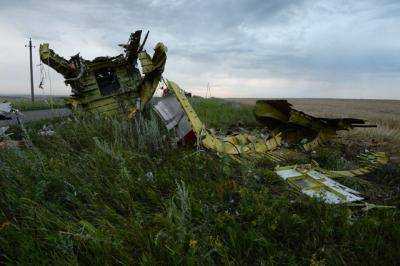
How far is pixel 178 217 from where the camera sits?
339 cm

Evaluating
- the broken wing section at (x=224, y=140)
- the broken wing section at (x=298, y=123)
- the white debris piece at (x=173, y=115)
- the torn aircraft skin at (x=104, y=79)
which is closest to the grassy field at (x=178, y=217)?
the broken wing section at (x=224, y=140)

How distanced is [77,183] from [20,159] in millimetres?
1140

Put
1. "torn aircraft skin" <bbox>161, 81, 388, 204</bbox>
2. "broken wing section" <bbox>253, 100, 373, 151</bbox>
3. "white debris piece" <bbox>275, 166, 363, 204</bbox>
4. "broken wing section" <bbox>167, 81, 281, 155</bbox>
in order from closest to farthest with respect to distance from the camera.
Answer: "white debris piece" <bbox>275, 166, 363, 204</bbox>, "torn aircraft skin" <bbox>161, 81, 388, 204</bbox>, "broken wing section" <bbox>167, 81, 281, 155</bbox>, "broken wing section" <bbox>253, 100, 373, 151</bbox>

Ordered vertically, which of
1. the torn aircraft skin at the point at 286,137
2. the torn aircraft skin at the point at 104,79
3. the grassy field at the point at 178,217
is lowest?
the grassy field at the point at 178,217

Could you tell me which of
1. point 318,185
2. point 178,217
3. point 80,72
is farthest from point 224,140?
point 80,72

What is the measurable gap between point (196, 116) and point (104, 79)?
729 centimetres

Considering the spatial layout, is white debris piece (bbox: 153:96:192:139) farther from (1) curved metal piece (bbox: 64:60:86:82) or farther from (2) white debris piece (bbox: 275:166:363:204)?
(1) curved metal piece (bbox: 64:60:86:82)

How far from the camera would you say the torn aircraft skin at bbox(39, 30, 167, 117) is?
11.6 meters

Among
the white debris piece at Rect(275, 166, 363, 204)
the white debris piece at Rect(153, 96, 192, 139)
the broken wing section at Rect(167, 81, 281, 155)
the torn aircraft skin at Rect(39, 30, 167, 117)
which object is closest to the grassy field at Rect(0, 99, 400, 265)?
the white debris piece at Rect(275, 166, 363, 204)

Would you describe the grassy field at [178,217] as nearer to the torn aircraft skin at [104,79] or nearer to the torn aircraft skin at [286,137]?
the torn aircraft skin at [286,137]

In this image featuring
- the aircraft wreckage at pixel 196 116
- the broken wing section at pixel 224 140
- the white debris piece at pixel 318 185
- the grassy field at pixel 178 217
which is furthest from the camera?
the broken wing section at pixel 224 140

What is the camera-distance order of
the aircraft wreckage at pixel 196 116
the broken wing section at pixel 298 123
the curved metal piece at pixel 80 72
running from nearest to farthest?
the aircraft wreckage at pixel 196 116, the broken wing section at pixel 298 123, the curved metal piece at pixel 80 72

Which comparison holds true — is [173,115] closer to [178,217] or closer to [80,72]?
[178,217]

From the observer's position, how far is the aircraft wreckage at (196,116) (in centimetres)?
499
